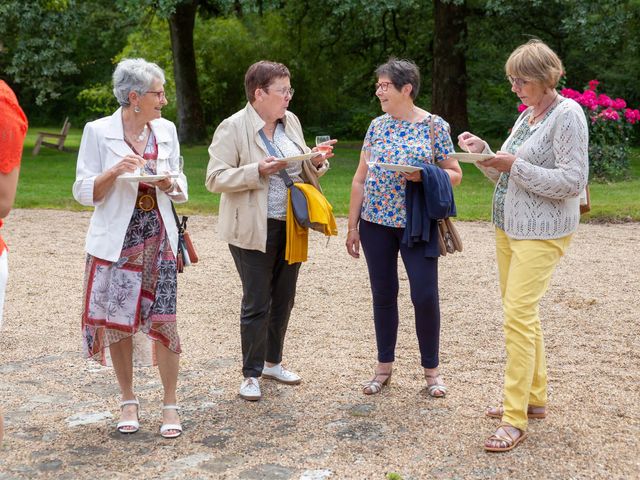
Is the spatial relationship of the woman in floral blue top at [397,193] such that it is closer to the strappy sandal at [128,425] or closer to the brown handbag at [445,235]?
the brown handbag at [445,235]

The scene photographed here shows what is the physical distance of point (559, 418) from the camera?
4.57 meters

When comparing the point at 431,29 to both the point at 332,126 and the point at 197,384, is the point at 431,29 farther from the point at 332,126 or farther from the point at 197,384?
the point at 197,384

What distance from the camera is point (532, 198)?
4207 mm

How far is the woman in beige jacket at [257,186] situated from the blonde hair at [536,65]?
1.15m

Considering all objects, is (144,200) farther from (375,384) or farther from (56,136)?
(56,136)

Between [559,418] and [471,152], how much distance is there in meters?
1.43

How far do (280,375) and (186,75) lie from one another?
1965 centimetres

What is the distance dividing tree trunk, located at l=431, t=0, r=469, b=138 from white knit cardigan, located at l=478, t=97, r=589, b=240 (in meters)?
17.7

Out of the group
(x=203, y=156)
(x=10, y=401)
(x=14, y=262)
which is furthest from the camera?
(x=203, y=156)

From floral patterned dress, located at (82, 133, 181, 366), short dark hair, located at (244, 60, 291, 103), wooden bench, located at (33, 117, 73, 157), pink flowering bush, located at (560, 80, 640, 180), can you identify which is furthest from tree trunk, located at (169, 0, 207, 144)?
floral patterned dress, located at (82, 133, 181, 366)

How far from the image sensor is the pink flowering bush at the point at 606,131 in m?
14.5

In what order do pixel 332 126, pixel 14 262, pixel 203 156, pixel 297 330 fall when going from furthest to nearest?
pixel 332 126, pixel 203 156, pixel 14 262, pixel 297 330

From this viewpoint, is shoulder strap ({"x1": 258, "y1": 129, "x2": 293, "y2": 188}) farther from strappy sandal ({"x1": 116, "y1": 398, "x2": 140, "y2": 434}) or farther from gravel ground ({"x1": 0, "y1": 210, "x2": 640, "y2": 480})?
strappy sandal ({"x1": 116, "y1": 398, "x2": 140, "y2": 434})

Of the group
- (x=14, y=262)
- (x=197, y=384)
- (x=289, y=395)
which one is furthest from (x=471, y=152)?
(x=14, y=262)
